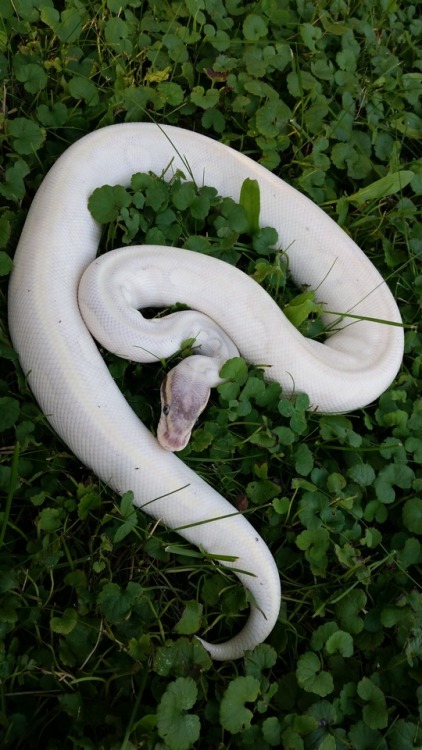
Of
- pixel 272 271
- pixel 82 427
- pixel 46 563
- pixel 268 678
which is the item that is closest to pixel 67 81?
pixel 272 271

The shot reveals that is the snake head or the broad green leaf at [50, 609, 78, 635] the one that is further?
the snake head

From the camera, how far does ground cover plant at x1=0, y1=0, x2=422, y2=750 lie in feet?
7.77

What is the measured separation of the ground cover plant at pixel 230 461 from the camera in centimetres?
237

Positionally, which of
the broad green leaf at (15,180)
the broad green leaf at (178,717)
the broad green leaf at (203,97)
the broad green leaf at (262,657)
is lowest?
the broad green leaf at (262,657)

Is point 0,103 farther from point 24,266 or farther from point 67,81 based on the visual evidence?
point 24,266

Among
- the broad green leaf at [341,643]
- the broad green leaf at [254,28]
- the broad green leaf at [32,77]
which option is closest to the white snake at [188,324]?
the broad green leaf at [341,643]

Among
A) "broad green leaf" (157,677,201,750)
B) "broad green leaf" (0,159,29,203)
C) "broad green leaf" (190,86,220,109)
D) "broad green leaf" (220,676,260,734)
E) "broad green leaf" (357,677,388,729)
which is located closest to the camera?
"broad green leaf" (157,677,201,750)

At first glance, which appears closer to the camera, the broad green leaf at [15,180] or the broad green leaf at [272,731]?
the broad green leaf at [272,731]

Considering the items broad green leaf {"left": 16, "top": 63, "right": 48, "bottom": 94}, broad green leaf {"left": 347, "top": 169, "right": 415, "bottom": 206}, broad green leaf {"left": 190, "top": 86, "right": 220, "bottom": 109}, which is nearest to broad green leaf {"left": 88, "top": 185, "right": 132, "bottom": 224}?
broad green leaf {"left": 16, "top": 63, "right": 48, "bottom": 94}

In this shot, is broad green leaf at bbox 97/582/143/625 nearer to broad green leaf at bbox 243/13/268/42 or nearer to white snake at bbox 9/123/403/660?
white snake at bbox 9/123/403/660

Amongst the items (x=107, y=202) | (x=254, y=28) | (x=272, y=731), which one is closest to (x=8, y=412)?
(x=107, y=202)

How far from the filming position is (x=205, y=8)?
3.79 metres

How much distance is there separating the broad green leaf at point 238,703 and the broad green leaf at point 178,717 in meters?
0.13

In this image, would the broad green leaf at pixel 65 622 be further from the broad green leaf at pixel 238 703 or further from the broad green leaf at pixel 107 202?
the broad green leaf at pixel 107 202
